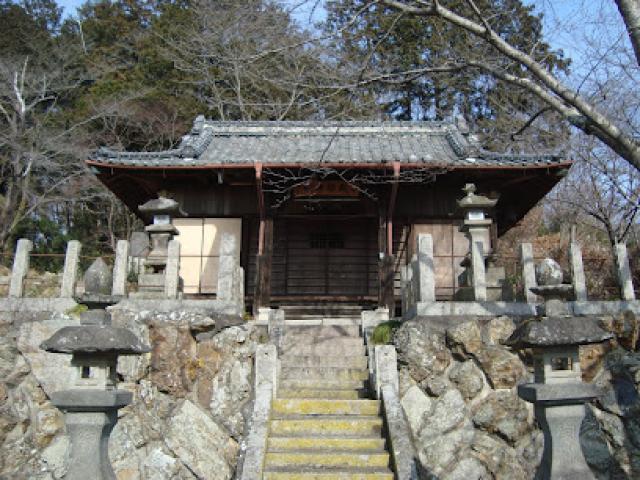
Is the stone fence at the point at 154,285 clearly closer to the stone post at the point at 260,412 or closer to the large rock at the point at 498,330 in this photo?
the stone post at the point at 260,412

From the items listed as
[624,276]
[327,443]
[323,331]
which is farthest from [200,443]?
[624,276]

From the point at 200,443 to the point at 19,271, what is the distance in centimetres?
500

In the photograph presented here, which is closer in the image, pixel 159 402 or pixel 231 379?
pixel 159 402

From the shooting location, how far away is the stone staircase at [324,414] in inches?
259

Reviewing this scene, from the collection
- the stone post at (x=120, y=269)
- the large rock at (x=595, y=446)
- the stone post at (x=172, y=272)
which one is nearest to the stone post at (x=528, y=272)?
the large rock at (x=595, y=446)

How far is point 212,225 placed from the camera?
529 inches

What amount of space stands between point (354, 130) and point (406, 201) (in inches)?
Answer: 136

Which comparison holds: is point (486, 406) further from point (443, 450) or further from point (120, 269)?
point (120, 269)

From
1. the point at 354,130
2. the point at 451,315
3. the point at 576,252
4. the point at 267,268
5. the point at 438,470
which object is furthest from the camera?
the point at 354,130

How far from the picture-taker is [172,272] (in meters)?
9.53

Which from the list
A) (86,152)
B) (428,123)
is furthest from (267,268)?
(86,152)

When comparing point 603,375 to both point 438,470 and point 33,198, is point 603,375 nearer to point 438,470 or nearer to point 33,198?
point 438,470

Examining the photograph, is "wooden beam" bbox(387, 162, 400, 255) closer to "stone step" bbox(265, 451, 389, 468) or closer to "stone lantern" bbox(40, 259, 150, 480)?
"stone step" bbox(265, 451, 389, 468)

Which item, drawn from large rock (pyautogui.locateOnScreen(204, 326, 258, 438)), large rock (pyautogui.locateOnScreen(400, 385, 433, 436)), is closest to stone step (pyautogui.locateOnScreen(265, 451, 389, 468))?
large rock (pyautogui.locateOnScreen(400, 385, 433, 436))
